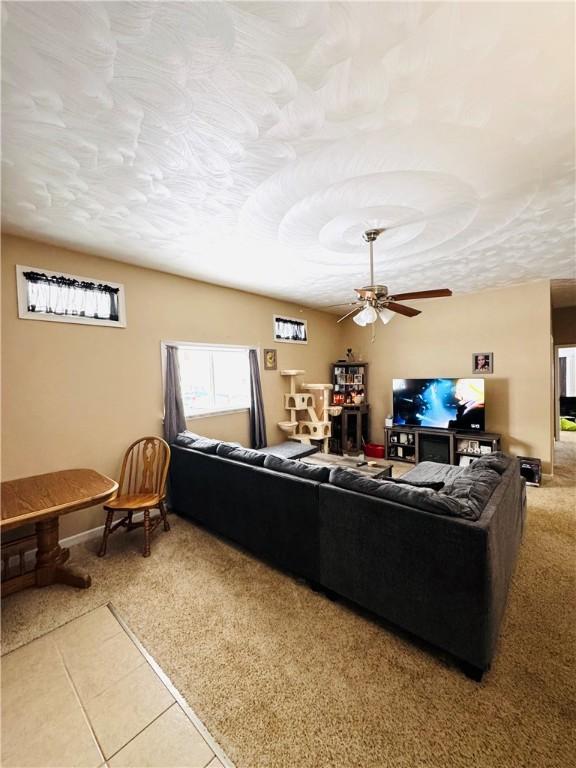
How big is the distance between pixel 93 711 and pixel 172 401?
257cm

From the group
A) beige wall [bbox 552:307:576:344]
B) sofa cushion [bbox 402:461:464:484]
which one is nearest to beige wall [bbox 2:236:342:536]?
sofa cushion [bbox 402:461:464:484]

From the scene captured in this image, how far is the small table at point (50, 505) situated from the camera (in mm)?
2068

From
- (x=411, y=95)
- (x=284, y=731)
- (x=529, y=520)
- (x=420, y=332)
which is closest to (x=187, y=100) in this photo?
(x=411, y=95)

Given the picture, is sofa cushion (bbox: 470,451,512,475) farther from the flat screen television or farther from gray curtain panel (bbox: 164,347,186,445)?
gray curtain panel (bbox: 164,347,186,445)

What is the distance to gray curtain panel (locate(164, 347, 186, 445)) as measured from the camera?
3.61 m

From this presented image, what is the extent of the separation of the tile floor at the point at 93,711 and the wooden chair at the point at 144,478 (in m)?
1.12

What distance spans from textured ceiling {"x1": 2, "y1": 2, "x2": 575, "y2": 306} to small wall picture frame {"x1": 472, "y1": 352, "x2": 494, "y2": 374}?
240cm

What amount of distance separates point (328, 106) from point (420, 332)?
15.3 feet

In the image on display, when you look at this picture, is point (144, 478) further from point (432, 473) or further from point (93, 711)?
point (432, 473)

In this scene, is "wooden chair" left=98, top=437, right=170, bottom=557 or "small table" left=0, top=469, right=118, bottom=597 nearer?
"small table" left=0, top=469, right=118, bottom=597

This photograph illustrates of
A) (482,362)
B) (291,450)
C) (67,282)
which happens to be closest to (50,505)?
(67,282)

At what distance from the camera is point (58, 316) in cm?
288

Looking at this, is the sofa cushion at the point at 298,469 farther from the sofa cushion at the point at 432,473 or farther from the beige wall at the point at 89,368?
the beige wall at the point at 89,368

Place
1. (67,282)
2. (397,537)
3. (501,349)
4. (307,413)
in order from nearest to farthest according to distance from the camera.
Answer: (397,537) → (67,282) → (501,349) → (307,413)
